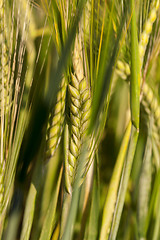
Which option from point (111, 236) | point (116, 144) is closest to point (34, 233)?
point (111, 236)

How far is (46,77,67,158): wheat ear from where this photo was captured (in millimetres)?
420

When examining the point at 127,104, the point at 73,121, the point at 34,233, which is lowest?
the point at 34,233

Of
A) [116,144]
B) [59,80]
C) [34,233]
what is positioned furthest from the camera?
[116,144]

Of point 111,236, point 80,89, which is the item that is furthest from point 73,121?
point 111,236

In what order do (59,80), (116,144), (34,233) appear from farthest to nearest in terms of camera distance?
(116,144) → (34,233) → (59,80)

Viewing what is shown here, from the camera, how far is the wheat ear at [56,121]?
0.42m

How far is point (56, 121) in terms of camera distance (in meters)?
0.42

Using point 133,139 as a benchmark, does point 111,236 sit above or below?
below

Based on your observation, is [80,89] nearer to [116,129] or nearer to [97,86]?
[97,86]

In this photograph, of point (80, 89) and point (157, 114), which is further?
point (157, 114)

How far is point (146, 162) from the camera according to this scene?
0.57m

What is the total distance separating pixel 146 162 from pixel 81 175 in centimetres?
19

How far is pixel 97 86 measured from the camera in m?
0.41

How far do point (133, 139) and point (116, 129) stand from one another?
0.20 metres
